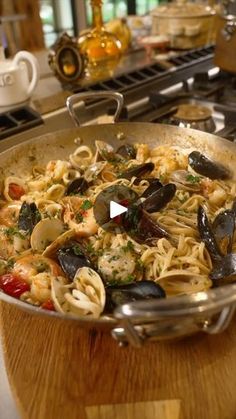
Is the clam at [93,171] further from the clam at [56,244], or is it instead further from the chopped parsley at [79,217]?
the clam at [56,244]

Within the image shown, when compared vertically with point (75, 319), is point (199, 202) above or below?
below

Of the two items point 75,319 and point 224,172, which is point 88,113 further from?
point 75,319

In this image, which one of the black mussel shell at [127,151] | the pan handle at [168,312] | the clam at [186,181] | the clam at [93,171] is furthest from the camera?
the black mussel shell at [127,151]

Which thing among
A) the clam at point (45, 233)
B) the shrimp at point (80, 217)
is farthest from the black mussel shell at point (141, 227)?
the clam at point (45, 233)

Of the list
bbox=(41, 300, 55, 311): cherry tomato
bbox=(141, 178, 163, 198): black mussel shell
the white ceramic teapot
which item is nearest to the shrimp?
bbox=(141, 178, 163, 198): black mussel shell

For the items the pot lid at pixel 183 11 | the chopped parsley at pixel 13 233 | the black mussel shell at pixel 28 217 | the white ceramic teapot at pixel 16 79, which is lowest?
the chopped parsley at pixel 13 233

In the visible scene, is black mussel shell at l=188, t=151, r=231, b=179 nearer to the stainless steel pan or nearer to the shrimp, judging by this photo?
the stainless steel pan

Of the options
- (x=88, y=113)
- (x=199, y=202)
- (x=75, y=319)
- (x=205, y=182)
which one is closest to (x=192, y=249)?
(x=199, y=202)
